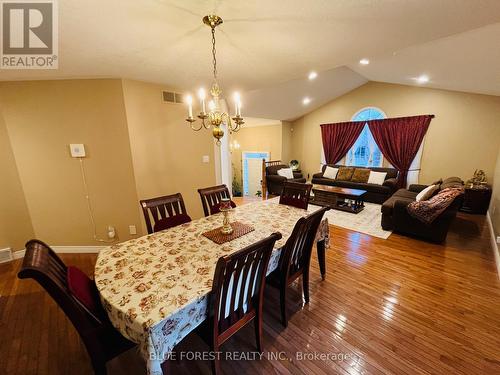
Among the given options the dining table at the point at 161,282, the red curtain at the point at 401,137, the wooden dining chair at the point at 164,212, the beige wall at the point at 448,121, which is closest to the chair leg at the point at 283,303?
the dining table at the point at 161,282

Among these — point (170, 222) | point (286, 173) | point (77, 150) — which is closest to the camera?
point (170, 222)

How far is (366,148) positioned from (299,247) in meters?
5.56

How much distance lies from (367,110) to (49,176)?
A: 6962mm

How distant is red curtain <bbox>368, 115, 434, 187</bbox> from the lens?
4.99 metres

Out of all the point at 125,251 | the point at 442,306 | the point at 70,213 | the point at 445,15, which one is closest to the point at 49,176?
the point at 70,213

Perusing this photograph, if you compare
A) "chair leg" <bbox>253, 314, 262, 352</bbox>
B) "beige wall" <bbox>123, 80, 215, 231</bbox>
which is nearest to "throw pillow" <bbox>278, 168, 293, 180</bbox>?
"beige wall" <bbox>123, 80, 215, 231</bbox>

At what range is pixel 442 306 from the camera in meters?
1.86

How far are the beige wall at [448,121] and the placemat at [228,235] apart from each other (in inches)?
214

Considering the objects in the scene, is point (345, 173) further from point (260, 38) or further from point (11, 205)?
point (11, 205)

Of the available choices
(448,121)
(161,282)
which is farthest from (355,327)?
(448,121)

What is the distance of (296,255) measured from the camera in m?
1.68

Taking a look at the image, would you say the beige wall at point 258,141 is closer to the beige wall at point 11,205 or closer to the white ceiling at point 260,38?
the white ceiling at point 260,38

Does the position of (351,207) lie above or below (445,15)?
below

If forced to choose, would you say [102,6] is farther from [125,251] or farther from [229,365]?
[229,365]
